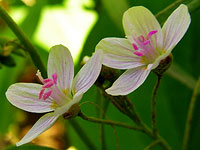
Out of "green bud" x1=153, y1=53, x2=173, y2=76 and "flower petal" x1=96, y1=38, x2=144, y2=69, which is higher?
"flower petal" x1=96, y1=38, x2=144, y2=69

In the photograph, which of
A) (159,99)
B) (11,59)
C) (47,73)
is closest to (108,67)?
(47,73)

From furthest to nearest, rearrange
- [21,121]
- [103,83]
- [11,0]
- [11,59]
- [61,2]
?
1. [21,121]
2. [11,0]
3. [61,2]
4. [11,59]
5. [103,83]

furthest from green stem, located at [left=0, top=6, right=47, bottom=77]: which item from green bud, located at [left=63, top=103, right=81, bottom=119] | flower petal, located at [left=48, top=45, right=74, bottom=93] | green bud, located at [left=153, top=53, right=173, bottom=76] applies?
green bud, located at [left=153, top=53, right=173, bottom=76]

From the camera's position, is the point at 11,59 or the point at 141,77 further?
the point at 11,59

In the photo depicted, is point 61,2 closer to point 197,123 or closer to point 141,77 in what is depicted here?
point 197,123

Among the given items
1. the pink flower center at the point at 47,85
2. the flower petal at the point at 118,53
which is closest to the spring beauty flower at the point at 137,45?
the flower petal at the point at 118,53

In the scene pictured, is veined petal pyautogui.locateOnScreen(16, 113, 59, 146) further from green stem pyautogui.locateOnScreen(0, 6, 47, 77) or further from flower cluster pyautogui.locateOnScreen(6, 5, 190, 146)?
green stem pyautogui.locateOnScreen(0, 6, 47, 77)
